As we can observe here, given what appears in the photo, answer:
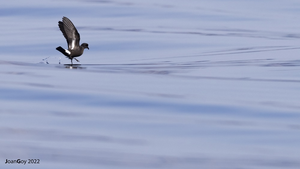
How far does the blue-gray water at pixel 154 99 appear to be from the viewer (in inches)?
228

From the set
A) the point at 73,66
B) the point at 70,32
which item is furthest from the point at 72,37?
the point at 73,66

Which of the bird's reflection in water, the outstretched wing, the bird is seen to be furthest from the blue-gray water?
the outstretched wing

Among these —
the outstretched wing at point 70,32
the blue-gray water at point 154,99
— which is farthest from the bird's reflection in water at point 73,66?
the outstretched wing at point 70,32

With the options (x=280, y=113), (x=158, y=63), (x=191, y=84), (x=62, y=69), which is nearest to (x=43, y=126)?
(x=280, y=113)

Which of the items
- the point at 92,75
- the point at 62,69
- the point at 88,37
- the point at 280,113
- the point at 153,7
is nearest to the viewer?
the point at 280,113

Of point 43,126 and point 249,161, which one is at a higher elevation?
point 43,126

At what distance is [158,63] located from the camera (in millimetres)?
12547

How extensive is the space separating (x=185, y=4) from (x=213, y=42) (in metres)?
7.78

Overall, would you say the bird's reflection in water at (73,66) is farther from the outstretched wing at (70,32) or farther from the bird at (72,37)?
the outstretched wing at (70,32)

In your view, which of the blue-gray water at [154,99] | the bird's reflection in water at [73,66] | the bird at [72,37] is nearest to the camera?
the blue-gray water at [154,99]

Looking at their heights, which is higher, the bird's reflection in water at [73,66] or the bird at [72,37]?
the bird at [72,37]

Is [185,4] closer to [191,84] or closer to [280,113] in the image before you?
[191,84]

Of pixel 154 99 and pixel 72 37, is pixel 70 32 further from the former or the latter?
pixel 154 99

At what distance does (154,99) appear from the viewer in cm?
813
